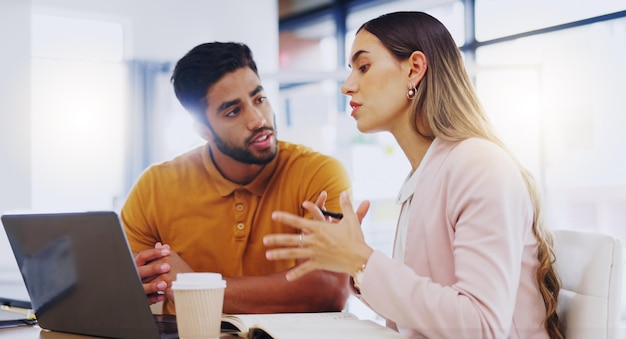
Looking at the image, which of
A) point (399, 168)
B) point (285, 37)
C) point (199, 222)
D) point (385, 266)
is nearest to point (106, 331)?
point (385, 266)

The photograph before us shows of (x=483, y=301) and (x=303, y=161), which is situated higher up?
(x=303, y=161)

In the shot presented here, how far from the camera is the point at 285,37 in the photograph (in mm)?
6457

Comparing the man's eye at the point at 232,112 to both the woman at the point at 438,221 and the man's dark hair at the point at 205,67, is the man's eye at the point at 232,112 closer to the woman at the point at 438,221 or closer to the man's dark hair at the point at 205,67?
the man's dark hair at the point at 205,67

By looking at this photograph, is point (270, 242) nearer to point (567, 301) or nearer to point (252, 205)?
point (567, 301)

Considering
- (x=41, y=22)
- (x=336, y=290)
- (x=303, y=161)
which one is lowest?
(x=336, y=290)

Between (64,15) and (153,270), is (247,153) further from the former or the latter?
(64,15)

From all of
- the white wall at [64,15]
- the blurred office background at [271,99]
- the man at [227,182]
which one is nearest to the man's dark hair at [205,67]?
the man at [227,182]

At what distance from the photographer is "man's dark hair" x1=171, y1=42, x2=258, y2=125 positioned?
2.15 m

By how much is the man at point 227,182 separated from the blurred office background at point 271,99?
1193mm

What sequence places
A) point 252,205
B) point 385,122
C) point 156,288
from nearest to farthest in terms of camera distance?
point 385,122
point 156,288
point 252,205

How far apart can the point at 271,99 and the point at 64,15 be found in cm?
148

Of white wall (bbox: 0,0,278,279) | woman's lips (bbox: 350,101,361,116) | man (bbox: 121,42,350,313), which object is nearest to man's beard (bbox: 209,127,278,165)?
man (bbox: 121,42,350,313)

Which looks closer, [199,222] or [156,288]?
[156,288]

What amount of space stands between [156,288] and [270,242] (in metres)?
0.51
